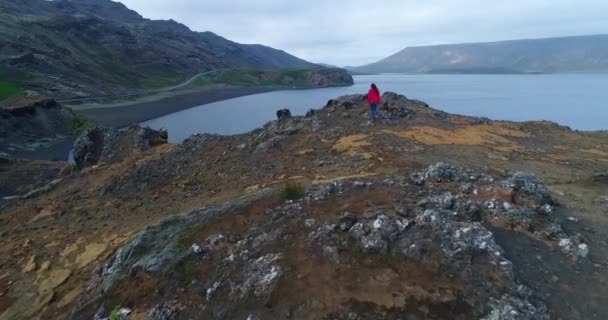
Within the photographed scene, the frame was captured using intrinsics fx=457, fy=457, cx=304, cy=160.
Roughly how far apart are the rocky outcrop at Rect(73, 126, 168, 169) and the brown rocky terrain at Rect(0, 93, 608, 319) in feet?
29.6

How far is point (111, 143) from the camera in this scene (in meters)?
35.3

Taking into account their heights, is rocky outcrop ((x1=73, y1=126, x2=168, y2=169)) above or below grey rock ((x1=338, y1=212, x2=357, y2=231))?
below

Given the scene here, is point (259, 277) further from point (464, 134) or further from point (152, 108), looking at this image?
point (152, 108)

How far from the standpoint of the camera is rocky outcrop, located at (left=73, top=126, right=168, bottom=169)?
33344 mm

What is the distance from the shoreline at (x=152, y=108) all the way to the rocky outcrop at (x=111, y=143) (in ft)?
177

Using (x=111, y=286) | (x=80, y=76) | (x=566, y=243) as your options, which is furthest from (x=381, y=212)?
(x=80, y=76)

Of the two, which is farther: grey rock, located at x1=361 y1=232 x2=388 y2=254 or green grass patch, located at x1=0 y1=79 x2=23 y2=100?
green grass patch, located at x1=0 y1=79 x2=23 y2=100

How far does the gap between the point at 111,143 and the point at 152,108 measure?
271 ft

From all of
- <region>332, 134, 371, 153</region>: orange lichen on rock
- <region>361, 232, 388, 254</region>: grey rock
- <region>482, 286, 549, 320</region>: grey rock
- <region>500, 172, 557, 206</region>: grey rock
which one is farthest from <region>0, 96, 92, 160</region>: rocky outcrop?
<region>482, 286, 549, 320</region>: grey rock

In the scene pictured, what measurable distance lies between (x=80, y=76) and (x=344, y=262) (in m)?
134

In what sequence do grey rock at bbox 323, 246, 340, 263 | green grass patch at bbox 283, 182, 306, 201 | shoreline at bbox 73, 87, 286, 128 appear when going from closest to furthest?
1. grey rock at bbox 323, 246, 340, 263
2. green grass patch at bbox 283, 182, 306, 201
3. shoreline at bbox 73, 87, 286, 128

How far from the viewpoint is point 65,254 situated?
1748 cm

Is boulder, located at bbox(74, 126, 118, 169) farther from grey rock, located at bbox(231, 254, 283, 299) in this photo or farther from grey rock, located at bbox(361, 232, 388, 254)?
grey rock, located at bbox(361, 232, 388, 254)

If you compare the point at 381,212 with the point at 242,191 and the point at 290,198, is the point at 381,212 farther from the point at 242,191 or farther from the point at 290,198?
the point at 242,191
